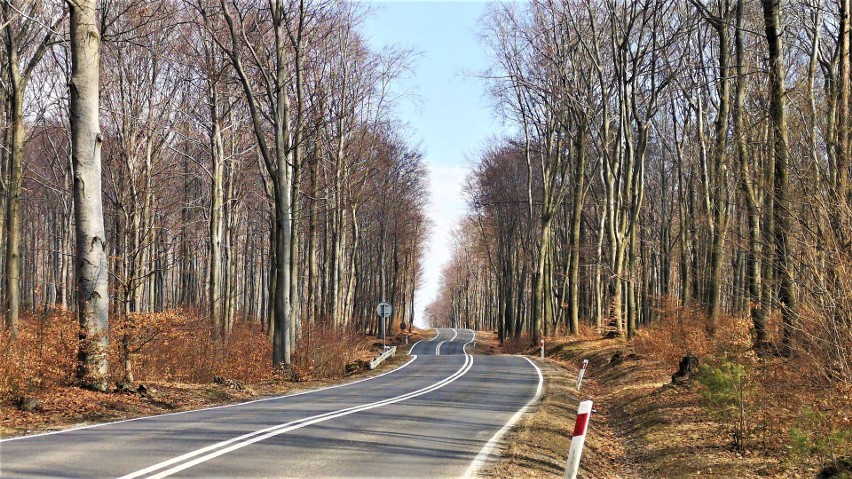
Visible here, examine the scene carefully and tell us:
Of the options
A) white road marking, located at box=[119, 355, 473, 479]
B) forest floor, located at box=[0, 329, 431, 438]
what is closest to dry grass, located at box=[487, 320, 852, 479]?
white road marking, located at box=[119, 355, 473, 479]

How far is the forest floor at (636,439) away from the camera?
32.2ft

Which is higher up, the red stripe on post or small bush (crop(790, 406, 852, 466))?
the red stripe on post

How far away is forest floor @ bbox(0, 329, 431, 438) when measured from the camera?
11251 millimetres

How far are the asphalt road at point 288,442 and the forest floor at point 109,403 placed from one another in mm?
802

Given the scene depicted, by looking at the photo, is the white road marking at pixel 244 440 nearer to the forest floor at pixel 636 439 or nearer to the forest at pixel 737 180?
the forest floor at pixel 636 439

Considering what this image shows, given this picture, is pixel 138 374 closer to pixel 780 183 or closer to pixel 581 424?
pixel 581 424

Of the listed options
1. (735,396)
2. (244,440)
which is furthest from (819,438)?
(244,440)

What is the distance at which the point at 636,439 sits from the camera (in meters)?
13.8

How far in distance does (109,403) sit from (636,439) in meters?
9.24

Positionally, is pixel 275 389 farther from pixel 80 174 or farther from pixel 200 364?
pixel 80 174

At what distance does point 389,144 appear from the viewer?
148ft

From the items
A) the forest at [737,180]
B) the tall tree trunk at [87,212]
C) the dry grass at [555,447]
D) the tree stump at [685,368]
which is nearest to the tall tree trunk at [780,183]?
the forest at [737,180]

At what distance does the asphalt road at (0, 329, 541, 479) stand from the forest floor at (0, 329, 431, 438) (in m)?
0.80

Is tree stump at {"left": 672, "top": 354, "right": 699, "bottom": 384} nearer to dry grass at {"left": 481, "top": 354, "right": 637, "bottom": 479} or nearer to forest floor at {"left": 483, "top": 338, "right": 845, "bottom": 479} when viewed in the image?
forest floor at {"left": 483, "top": 338, "right": 845, "bottom": 479}
